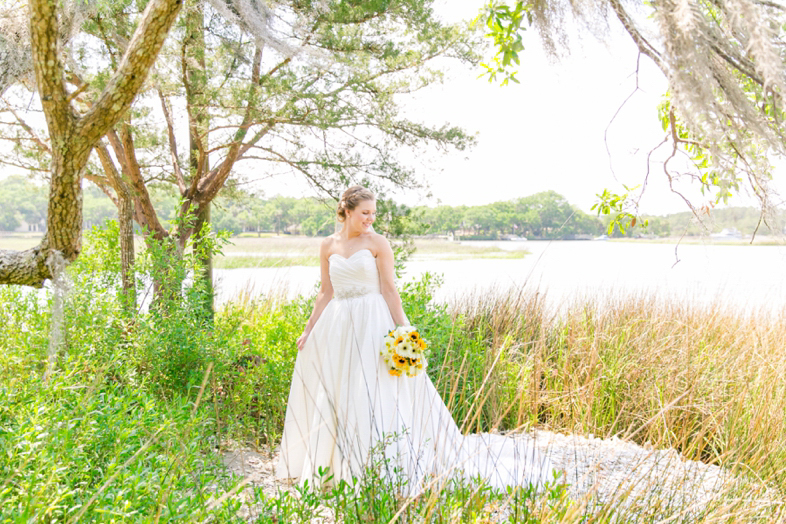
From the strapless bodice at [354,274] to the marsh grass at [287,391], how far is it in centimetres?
70

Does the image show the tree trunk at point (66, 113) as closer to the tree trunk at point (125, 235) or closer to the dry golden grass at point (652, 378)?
the tree trunk at point (125, 235)

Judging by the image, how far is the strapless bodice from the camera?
3.27 metres

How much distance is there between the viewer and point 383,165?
18.0ft

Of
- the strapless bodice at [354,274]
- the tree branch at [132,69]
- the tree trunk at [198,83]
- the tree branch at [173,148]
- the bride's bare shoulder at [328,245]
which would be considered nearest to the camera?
the tree branch at [132,69]

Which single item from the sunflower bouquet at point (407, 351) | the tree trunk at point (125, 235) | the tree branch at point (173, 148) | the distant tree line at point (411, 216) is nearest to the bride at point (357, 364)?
the sunflower bouquet at point (407, 351)

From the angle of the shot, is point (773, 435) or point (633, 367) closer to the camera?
point (773, 435)

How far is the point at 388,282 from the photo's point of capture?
332cm

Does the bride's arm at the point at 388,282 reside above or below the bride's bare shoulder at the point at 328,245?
below

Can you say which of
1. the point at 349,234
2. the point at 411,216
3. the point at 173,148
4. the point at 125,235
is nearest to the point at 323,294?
the point at 349,234

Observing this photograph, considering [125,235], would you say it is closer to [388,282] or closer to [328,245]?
[328,245]

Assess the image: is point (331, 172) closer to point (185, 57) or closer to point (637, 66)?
point (185, 57)

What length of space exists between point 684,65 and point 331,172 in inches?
174

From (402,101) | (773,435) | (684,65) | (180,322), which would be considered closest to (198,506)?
(684,65)

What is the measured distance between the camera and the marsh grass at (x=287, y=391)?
2010 mm
